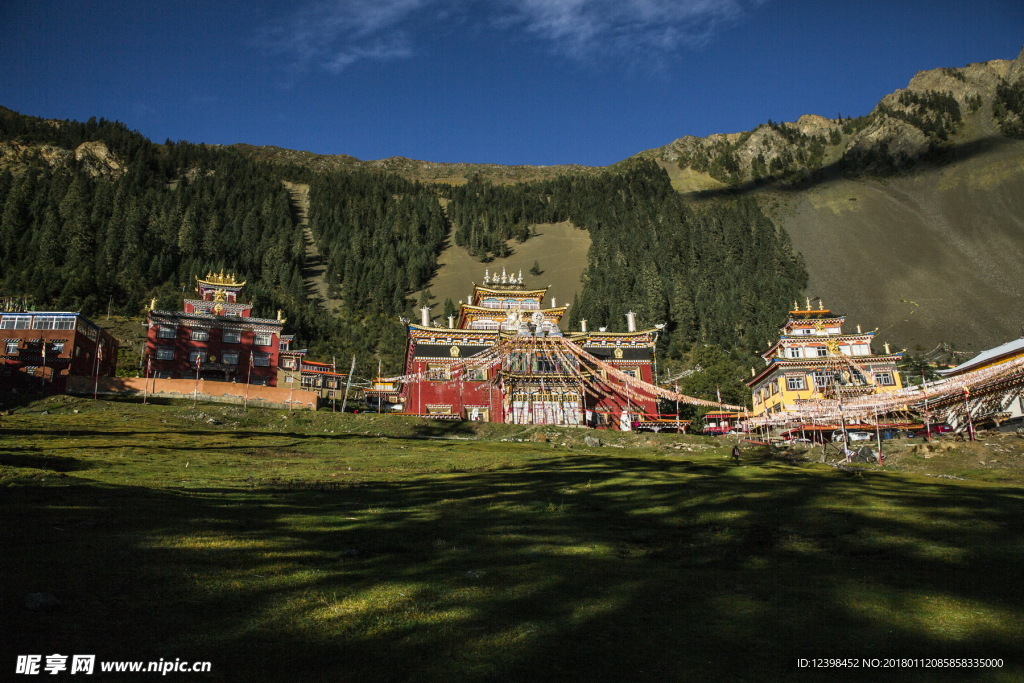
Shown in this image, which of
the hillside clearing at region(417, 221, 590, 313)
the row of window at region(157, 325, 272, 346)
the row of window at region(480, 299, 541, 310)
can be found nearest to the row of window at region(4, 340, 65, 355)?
the row of window at region(157, 325, 272, 346)

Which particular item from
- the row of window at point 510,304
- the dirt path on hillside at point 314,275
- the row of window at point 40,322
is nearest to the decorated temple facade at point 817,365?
the row of window at point 510,304

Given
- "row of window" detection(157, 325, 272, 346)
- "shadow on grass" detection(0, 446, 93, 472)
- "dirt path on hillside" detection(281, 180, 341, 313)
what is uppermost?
"dirt path on hillside" detection(281, 180, 341, 313)

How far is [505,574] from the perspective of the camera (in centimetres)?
1127

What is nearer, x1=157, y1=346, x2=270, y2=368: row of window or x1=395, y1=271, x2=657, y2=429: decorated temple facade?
x1=395, y1=271, x2=657, y2=429: decorated temple facade

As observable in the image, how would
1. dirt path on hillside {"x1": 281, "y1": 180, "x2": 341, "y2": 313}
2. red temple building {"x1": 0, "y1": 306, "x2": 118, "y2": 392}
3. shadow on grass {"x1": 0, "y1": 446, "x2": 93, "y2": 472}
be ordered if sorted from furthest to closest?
dirt path on hillside {"x1": 281, "y1": 180, "x2": 341, "y2": 313} → red temple building {"x1": 0, "y1": 306, "x2": 118, "y2": 392} → shadow on grass {"x1": 0, "y1": 446, "x2": 93, "y2": 472}

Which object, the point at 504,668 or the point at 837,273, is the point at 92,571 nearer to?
the point at 504,668

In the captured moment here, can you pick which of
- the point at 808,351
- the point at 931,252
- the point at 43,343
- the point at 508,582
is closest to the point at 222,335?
the point at 43,343

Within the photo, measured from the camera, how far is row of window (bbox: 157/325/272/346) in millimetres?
70312

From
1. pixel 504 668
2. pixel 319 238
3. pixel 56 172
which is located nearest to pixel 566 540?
pixel 504 668

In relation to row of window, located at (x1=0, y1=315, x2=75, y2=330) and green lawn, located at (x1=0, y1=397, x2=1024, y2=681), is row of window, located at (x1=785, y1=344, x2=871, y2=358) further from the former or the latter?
row of window, located at (x1=0, y1=315, x2=75, y2=330)

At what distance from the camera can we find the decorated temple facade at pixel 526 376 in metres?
60.2

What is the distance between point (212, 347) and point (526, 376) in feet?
116

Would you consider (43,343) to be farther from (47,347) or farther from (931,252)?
(931,252)

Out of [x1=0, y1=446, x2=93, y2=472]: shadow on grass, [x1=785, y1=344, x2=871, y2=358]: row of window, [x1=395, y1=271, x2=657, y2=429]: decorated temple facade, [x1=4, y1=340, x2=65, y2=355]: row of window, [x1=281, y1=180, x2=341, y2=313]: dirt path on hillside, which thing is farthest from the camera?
[x1=281, y1=180, x2=341, y2=313]: dirt path on hillside
